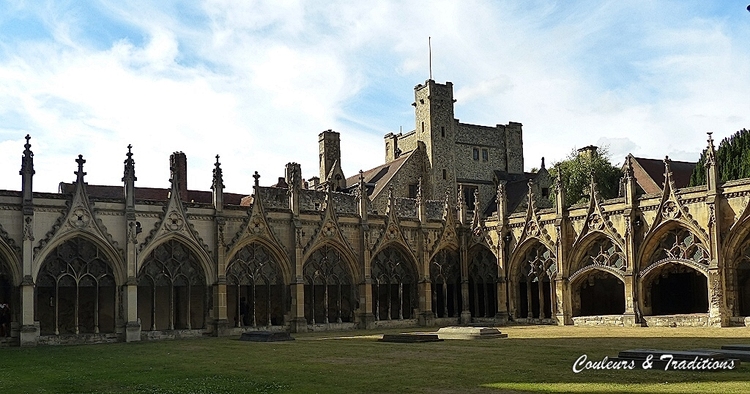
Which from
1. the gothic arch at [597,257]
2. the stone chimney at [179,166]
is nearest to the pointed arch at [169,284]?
the stone chimney at [179,166]

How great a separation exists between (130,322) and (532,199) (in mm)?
18890

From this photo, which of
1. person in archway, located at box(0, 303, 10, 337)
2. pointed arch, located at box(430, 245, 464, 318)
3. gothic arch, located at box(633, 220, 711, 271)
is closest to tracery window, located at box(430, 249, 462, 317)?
pointed arch, located at box(430, 245, 464, 318)

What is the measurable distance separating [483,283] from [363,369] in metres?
25.4

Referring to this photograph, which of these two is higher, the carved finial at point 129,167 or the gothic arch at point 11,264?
the carved finial at point 129,167

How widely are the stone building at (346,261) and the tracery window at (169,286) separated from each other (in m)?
0.06

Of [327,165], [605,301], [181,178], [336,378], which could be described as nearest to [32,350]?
[336,378]

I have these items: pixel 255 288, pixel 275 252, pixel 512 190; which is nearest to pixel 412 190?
pixel 512 190

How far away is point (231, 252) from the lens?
33594 millimetres

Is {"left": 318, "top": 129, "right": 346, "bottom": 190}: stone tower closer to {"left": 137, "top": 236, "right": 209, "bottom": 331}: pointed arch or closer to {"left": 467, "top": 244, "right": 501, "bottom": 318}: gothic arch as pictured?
{"left": 467, "top": 244, "right": 501, "bottom": 318}: gothic arch

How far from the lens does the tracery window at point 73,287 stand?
97.1 ft

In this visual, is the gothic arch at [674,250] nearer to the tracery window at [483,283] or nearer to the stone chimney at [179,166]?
the tracery window at [483,283]

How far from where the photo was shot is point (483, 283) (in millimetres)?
40750

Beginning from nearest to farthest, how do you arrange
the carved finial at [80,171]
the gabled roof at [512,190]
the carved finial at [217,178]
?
1. the carved finial at [80,171]
2. the carved finial at [217,178]
3. the gabled roof at [512,190]

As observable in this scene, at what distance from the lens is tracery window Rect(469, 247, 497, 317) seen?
1588 inches
